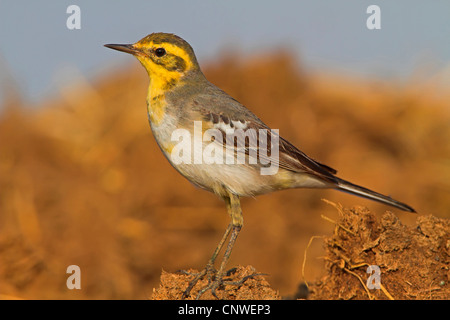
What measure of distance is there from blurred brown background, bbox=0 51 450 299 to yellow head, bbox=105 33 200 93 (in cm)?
390

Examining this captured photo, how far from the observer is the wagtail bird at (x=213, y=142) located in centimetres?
612

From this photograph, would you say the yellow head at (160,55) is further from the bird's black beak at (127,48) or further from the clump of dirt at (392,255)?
the clump of dirt at (392,255)

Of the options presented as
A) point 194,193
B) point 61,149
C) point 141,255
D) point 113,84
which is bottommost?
point 141,255

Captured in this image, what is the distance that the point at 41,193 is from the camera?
12.8 m

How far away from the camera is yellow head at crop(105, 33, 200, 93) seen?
269 inches

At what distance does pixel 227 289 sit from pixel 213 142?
1.45m

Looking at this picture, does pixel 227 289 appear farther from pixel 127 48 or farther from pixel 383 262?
pixel 127 48

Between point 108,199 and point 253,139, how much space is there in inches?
267

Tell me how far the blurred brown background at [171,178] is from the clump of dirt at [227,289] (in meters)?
4.21

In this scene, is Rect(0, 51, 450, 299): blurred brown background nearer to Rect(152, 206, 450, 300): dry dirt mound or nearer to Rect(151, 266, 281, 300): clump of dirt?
Rect(151, 266, 281, 300): clump of dirt

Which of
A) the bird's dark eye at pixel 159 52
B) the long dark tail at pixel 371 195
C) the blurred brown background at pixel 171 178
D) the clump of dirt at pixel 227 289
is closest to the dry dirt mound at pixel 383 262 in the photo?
the clump of dirt at pixel 227 289

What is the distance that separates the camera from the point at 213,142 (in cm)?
622

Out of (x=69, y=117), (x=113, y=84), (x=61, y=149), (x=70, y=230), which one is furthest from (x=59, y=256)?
(x=113, y=84)

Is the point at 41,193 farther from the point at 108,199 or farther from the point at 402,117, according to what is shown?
the point at 402,117
